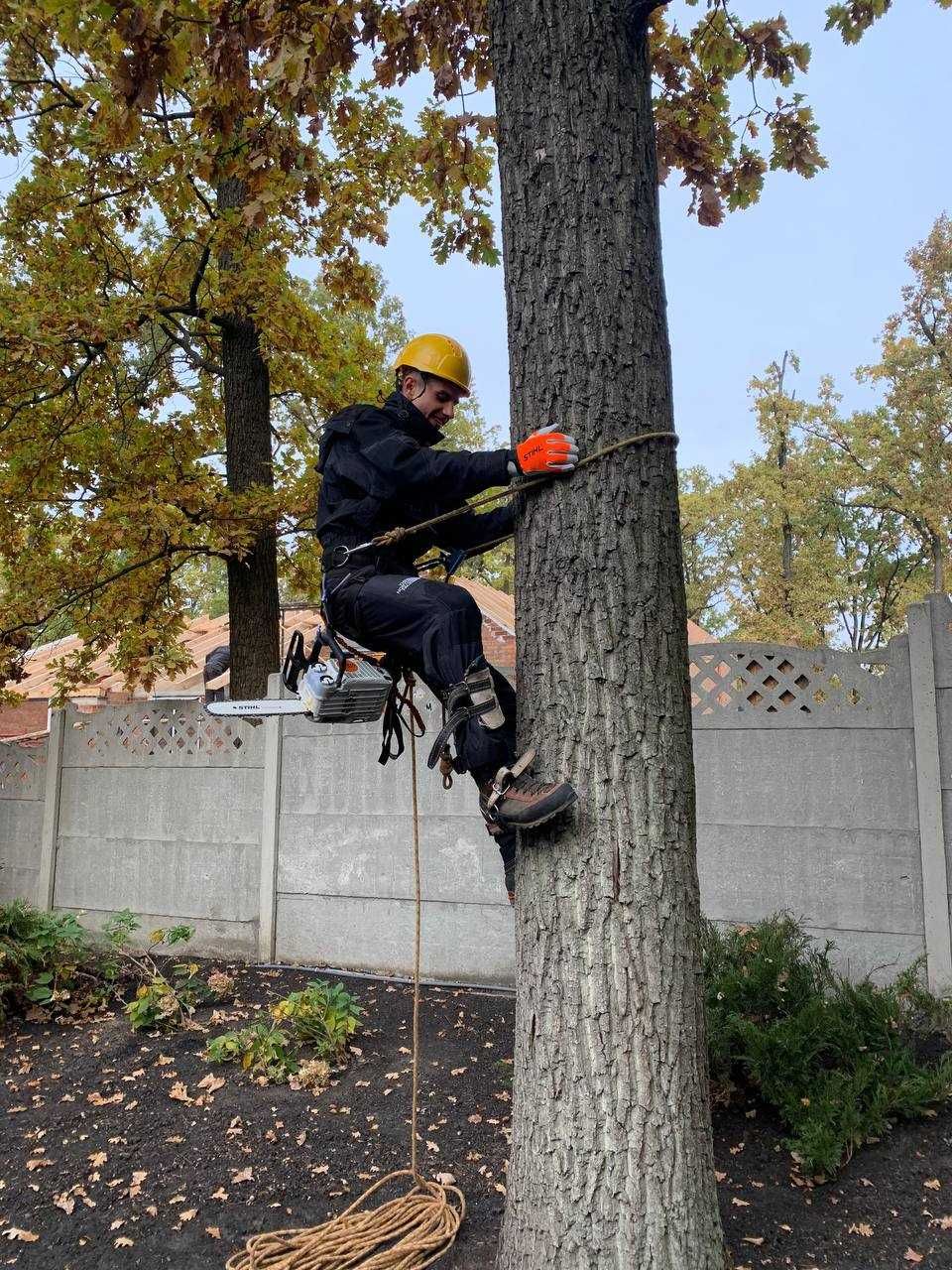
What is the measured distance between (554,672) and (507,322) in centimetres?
103

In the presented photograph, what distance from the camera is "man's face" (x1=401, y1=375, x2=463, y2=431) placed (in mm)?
3371

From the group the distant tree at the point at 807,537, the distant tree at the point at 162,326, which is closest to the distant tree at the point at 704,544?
the distant tree at the point at 807,537

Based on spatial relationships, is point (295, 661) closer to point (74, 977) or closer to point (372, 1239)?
point (372, 1239)

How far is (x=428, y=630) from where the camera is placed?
297cm

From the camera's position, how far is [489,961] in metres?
5.72

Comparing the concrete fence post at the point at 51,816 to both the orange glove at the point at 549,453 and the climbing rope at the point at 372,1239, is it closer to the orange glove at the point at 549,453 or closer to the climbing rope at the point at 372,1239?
the climbing rope at the point at 372,1239

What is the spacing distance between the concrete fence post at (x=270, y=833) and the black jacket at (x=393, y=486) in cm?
Answer: 342

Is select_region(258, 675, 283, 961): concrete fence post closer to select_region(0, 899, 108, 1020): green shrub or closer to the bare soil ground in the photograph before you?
select_region(0, 899, 108, 1020): green shrub

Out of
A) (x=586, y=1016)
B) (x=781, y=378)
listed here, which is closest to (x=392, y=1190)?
(x=586, y=1016)

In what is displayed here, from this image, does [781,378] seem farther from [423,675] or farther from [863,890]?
[423,675]

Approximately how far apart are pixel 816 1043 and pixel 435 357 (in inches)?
119

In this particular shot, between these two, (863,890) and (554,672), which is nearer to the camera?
(554,672)

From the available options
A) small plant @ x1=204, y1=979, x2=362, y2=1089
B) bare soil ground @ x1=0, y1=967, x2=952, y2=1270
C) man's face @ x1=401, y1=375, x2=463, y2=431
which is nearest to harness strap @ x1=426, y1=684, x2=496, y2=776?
man's face @ x1=401, y1=375, x2=463, y2=431

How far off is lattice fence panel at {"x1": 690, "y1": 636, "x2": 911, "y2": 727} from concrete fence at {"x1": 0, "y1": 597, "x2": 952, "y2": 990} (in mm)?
11
